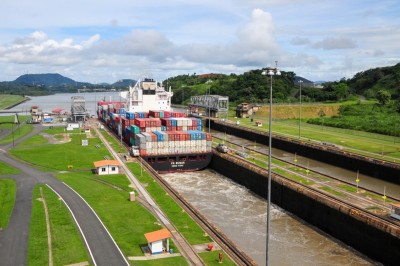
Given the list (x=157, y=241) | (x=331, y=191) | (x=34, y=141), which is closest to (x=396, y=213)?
(x=331, y=191)

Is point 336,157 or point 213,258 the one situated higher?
point 336,157

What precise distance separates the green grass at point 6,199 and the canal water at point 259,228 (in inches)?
865

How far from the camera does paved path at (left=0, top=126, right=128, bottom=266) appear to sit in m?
29.9

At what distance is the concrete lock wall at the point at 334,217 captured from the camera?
1377 inches

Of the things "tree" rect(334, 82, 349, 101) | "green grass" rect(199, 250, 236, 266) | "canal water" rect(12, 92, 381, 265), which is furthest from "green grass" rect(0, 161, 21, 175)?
"tree" rect(334, 82, 349, 101)

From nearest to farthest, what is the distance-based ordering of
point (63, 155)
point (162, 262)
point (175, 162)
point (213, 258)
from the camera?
point (162, 262), point (213, 258), point (63, 155), point (175, 162)

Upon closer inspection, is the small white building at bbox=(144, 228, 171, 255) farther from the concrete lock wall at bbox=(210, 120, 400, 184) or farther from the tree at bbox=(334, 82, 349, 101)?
the tree at bbox=(334, 82, 349, 101)

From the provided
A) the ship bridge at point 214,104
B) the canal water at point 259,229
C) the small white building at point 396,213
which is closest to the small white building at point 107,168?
the canal water at point 259,229

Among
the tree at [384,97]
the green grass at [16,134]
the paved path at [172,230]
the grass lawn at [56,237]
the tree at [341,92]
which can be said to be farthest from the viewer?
the tree at [341,92]

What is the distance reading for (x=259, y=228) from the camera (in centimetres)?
4341

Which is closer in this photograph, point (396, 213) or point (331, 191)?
point (396, 213)

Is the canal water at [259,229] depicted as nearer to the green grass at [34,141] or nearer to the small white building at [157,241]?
the small white building at [157,241]

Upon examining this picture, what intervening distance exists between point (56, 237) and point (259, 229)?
2122 centimetres

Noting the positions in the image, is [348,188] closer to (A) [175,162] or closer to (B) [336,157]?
(B) [336,157]
